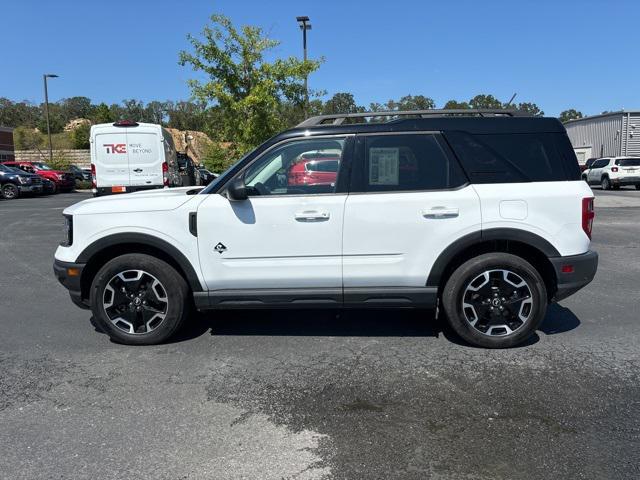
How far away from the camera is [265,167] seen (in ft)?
14.7

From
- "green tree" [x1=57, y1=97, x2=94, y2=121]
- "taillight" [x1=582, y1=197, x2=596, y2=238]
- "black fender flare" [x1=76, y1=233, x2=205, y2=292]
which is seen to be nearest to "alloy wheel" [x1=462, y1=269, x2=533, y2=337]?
"taillight" [x1=582, y1=197, x2=596, y2=238]

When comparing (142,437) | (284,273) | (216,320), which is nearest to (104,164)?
(216,320)

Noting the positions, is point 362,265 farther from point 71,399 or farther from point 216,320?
point 71,399

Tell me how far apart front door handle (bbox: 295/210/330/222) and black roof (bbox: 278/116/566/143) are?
2.30ft

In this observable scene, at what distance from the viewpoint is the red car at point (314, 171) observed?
448 centimetres

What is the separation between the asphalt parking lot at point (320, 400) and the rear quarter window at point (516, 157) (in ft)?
4.84

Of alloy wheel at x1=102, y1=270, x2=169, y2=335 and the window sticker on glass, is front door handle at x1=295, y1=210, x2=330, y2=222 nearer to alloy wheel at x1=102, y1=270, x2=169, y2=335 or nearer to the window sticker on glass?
the window sticker on glass

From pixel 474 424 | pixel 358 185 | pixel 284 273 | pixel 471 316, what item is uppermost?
pixel 358 185

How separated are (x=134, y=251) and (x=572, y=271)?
3.77 m

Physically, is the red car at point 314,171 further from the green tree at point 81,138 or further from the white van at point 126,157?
the green tree at point 81,138

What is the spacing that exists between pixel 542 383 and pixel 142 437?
2753 mm

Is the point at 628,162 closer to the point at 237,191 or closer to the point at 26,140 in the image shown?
the point at 237,191

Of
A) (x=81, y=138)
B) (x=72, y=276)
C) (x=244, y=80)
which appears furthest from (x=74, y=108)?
(x=72, y=276)

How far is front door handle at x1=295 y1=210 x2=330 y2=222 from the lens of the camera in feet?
14.2
